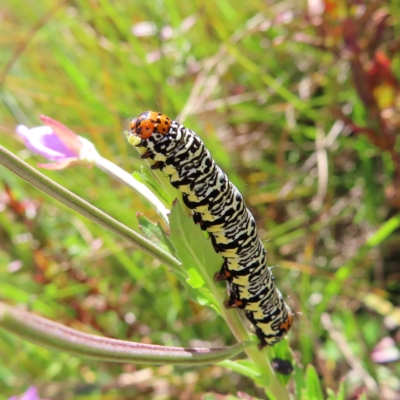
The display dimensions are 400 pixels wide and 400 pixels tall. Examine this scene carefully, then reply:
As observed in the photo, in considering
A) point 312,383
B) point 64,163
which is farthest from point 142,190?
point 312,383

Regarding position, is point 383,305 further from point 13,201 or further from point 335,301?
point 13,201

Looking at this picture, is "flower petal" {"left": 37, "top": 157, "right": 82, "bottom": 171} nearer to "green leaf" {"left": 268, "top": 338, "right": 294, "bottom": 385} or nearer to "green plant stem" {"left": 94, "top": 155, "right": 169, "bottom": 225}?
"green plant stem" {"left": 94, "top": 155, "right": 169, "bottom": 225}

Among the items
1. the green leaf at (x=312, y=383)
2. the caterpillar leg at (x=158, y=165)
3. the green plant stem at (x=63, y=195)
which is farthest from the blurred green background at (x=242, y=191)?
the green plant stem at (x=63, y=195)

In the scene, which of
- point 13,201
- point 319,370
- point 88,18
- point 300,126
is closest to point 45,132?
point 13,201

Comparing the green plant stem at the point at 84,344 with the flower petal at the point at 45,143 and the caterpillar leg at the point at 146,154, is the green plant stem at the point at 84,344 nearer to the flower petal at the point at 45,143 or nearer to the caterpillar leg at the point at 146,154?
the caterpillar leg at the point at 146,154

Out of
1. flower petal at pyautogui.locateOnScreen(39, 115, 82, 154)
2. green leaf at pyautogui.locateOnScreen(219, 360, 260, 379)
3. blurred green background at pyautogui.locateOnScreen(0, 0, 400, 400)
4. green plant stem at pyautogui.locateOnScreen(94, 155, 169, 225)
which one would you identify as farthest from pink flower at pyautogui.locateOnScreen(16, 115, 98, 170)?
blurred green background at pyautogui.locateOnScreen(0, 0, 400, 400)

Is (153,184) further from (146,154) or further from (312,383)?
(312,383)
